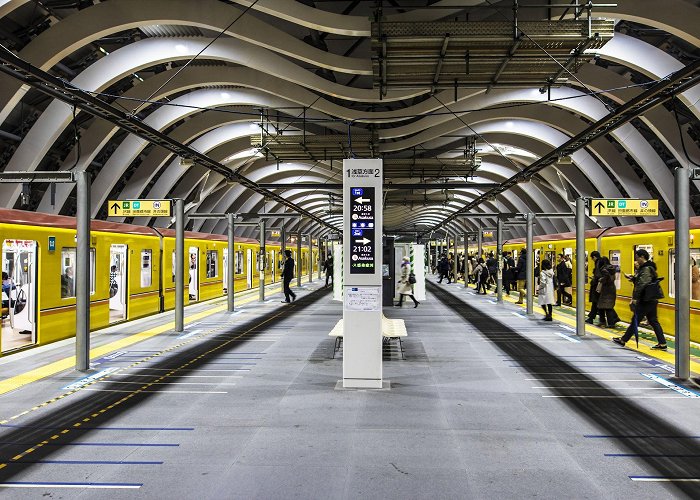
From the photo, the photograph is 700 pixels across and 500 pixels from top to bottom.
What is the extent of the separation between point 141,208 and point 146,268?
2368 millimetres

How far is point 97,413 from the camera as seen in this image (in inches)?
247

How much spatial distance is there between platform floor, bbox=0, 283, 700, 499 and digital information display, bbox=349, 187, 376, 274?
163cm

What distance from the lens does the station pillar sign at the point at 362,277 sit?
23.9ft

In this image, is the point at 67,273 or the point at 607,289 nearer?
the point at 67,273

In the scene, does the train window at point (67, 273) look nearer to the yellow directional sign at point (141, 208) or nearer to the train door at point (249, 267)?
the yellow directional sign at point (141, 208)

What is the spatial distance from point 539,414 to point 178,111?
55.7 ft

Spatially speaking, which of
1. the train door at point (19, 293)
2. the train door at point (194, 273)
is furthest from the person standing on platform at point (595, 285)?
the train door at point (194, 273)

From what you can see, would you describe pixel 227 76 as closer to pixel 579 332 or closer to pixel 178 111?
pixel 178 111

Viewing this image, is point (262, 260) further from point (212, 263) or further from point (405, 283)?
point (405, 283)

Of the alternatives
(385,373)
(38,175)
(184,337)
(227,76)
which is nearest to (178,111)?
(227,76)

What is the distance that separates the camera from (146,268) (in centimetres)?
1614

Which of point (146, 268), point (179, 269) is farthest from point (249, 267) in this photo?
point (179, 269)

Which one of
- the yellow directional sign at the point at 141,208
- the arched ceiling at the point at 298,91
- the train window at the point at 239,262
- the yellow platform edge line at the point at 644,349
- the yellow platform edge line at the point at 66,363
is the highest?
the arched ceiling at the point at 298,91

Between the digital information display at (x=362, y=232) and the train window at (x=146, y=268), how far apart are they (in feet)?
33.9
